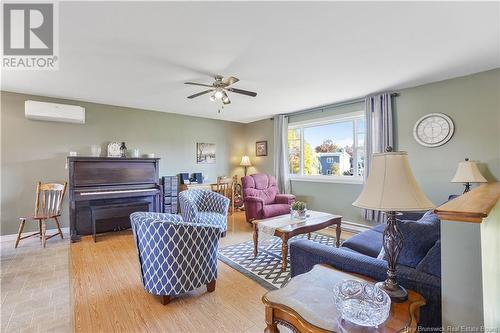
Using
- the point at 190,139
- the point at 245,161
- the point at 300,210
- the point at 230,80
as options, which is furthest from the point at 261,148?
the point at 230,80

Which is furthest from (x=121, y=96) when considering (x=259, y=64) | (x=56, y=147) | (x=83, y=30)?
(x=259, y=64)

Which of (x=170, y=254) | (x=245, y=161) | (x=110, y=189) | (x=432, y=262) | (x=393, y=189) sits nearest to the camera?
(x=393, y=189)

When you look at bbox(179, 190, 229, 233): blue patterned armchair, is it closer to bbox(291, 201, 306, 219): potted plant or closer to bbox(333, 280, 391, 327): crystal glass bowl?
bbox(291, 201, 306, 219): potted plant

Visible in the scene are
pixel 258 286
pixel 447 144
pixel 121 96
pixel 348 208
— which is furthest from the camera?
pixel 348 208

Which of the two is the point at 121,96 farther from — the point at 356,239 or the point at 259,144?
the point at 356,239

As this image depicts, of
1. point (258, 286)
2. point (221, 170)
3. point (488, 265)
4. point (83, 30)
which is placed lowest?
point (258, 286)

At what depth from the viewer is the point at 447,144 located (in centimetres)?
349

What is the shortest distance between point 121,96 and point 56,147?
1.52 metres

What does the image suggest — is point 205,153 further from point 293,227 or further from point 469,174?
point 469,174

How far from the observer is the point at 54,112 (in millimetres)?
4082

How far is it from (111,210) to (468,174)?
5199 mm

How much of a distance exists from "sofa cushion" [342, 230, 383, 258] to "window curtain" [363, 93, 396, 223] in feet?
5.15

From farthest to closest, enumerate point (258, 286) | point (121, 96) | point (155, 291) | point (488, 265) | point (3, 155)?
point (121, 96)
point (3, 155)
point (258, 286)
point (155, 291)
point (488, 265)

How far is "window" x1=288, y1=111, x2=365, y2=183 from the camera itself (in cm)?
462
